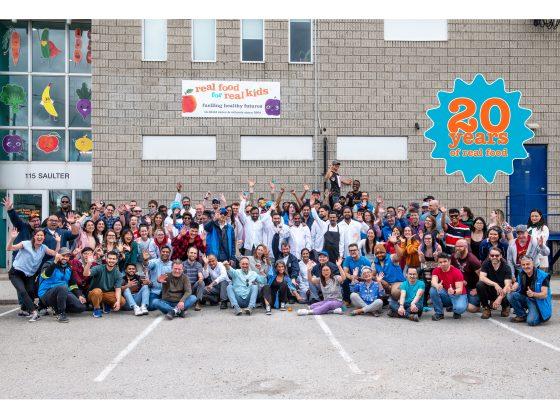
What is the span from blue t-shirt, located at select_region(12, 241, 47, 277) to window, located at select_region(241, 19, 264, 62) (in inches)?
342

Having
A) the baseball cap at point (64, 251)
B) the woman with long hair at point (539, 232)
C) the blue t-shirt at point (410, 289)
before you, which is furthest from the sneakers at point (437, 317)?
the baseball cap at point (64, 251)

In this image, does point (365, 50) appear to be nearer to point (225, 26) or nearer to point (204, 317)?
point (225, 26)

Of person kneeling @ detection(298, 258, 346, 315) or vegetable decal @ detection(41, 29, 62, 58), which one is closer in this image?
person kneeling @ detection(298, 258, 346, 315)

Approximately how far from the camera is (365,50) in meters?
18.2

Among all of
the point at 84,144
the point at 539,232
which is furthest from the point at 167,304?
the point at 84,144

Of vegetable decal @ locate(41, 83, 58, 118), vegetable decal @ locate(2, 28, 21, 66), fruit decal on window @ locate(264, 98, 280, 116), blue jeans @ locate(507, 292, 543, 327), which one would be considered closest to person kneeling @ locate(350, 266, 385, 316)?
blue jeans @ locate(507, 292, 543, 327)

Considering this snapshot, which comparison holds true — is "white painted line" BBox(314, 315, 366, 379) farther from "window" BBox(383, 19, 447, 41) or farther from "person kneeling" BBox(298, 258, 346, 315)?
"window" BBox(383, 19, 447, 41)

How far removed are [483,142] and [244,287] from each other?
646 cm

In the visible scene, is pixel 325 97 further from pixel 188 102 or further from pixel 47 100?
pixel 47 100

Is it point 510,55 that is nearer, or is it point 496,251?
point 496,251

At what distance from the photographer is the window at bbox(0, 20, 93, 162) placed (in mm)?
18828

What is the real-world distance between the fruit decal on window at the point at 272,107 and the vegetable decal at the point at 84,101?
17.6ft
